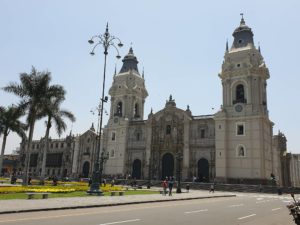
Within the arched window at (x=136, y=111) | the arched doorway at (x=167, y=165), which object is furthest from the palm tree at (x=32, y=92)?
the arched window at (x=136, y=111)

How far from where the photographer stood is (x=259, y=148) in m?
46.8

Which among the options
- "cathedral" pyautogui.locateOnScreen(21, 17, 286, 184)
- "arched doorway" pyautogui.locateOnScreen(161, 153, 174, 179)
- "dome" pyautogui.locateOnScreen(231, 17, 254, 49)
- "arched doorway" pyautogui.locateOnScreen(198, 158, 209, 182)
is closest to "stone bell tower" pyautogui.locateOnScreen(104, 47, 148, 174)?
"cathedral" pyautogui.locateOnScreen(21, 17, 286, 184)

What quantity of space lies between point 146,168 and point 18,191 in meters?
34.5

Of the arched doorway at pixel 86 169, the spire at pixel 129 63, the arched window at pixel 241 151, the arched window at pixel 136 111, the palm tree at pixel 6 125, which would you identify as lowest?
the arched doorway at pixel 86 169

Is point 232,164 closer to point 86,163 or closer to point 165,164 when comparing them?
point 165,164

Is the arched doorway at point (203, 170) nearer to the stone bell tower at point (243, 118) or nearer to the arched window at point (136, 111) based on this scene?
the stone bell tower at point (243, 118)

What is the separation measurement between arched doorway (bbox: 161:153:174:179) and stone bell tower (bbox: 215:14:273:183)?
30.5 feet

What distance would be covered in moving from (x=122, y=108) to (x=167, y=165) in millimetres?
15884

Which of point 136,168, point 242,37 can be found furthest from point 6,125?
point 242,37

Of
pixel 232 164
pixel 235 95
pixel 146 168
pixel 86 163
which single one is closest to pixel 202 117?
pixel 235 95

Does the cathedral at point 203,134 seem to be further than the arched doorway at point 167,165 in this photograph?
No

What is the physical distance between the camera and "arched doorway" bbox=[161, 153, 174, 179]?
181 feet

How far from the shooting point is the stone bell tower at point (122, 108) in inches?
2419

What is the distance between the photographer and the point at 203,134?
176 ft
